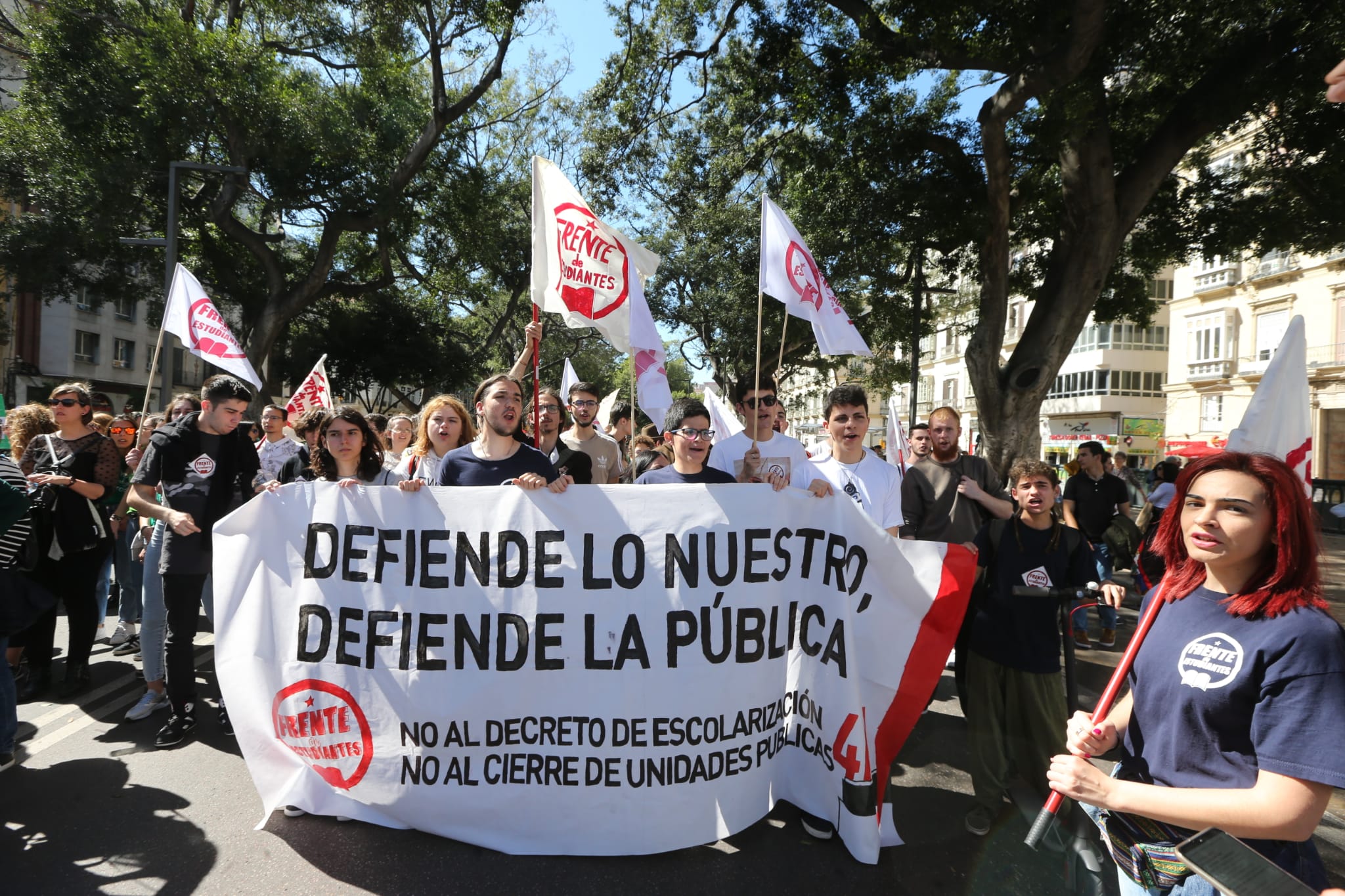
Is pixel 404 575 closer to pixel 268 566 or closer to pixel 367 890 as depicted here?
pixel 268 566

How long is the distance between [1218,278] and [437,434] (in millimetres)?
42321

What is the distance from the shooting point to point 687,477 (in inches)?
149

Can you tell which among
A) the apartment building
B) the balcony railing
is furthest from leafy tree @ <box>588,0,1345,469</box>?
the balcony railing

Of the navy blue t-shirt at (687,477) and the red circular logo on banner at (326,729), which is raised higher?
the navy blue t-shirt at (687,477)

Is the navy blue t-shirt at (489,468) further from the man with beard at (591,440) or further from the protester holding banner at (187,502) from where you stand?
the man with beard at (591,440)

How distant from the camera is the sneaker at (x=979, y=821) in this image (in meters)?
3.42

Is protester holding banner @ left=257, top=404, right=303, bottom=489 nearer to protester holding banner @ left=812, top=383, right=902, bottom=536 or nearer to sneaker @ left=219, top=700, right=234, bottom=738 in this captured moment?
sneaker @ left=219, top=700, right=234, bottom=738

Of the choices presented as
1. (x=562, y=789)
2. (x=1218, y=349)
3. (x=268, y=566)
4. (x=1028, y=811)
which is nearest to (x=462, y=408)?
(x=268, y=566)

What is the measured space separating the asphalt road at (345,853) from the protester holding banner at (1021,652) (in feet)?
0.85

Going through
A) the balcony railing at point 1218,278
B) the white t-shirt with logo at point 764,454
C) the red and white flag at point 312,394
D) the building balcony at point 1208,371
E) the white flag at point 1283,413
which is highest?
the balcony railing at point 1218,278

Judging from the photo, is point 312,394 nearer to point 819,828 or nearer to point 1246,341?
point 819,828

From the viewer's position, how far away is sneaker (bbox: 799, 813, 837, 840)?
10.6 feet

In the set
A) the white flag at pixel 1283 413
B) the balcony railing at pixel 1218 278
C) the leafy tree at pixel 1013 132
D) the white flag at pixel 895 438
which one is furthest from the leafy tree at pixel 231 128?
the balcony railing at pixel 1218 278

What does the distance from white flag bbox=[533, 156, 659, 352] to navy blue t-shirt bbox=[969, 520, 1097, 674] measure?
2.57 meters
